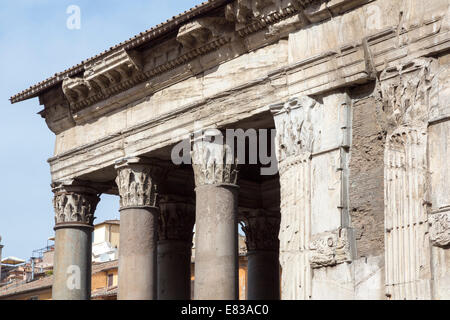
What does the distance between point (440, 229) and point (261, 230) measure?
8.89 metres

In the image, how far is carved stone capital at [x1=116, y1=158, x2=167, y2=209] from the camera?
16.8 m

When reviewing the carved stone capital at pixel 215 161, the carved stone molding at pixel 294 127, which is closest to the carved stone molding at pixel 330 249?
the carved stone molding at pixel 294 127

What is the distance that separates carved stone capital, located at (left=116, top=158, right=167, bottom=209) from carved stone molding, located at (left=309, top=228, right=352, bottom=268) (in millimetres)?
4287

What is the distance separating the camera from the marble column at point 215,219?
1481 cm

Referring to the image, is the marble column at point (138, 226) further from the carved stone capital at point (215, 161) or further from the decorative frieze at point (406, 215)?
the decorative frieze at point (406, 215)

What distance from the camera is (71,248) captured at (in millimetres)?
18156

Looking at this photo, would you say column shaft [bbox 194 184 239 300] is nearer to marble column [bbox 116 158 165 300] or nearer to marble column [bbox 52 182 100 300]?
marble column [bbox 116 158 165 300]

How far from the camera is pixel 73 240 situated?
1822cm

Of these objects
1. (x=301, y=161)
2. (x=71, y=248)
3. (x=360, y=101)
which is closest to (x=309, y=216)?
(x=301, y=161)

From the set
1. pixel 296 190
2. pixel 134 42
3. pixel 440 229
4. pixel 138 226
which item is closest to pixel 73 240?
pixel 138 226

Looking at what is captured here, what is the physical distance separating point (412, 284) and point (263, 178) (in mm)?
8702

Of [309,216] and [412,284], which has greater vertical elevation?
[309,216]

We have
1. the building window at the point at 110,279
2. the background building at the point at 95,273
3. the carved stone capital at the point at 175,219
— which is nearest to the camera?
the carved stone capital at the point at 175,219
